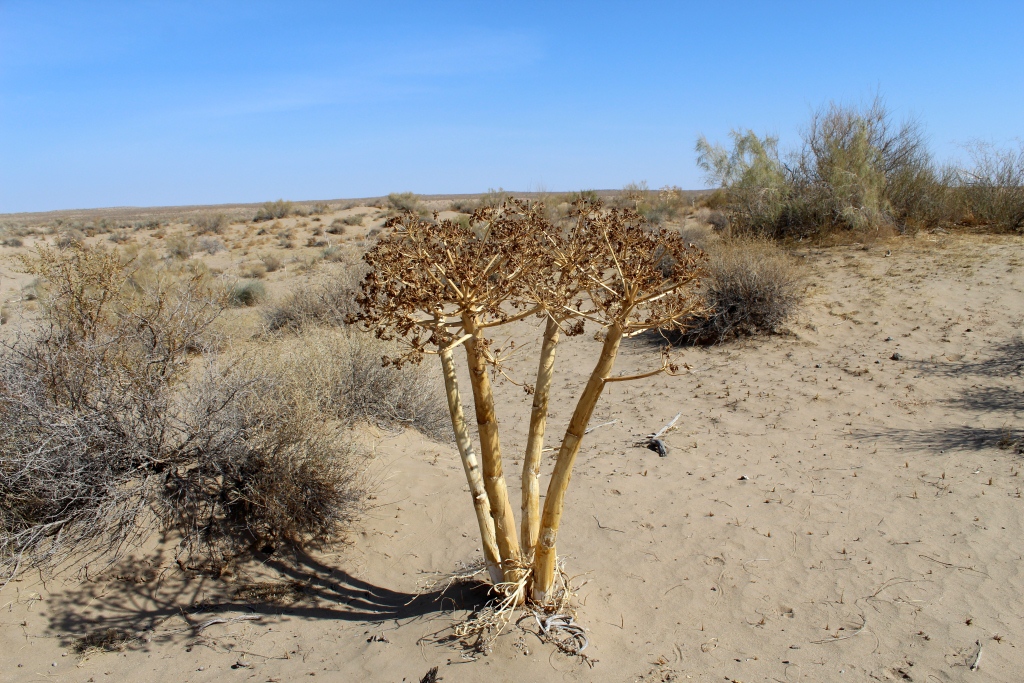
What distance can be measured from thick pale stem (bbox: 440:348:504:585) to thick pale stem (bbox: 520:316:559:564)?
0.18m

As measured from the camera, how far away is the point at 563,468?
345 centimetres

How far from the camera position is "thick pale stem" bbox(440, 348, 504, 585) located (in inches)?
134

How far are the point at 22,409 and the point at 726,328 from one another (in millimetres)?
8732

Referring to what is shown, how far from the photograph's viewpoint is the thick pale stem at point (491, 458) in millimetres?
3199

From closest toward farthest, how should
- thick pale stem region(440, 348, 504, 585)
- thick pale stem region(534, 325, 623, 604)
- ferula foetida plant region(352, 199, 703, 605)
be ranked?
ferula foetida plant region(352, 199, 703, 605), thick pale stem region(534, 325, 623, 604), thick pale stem region(440, 348, 504, 585)

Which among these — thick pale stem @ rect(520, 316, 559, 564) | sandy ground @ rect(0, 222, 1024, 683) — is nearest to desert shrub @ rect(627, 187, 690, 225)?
sandy ground @ rect(0, 222, 1024, 683)

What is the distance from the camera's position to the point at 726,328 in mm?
10336

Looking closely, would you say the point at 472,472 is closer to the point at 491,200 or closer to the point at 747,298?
the point at 491,200

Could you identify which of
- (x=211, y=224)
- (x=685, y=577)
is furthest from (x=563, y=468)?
(x=211, y=224)

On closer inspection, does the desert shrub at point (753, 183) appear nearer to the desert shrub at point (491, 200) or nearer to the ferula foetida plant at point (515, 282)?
the desert shrub at point (491, 200)

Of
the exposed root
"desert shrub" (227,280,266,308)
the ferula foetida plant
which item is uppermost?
the ferula foetida plant

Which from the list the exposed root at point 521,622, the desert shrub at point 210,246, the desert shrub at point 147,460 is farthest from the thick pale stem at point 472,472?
the desert shrub at point 210,246

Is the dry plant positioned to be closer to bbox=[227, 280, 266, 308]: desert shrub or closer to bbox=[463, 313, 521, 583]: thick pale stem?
bbox=[463, 313, 521, 583]: thick pale stem

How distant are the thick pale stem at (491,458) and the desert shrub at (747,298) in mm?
7114
